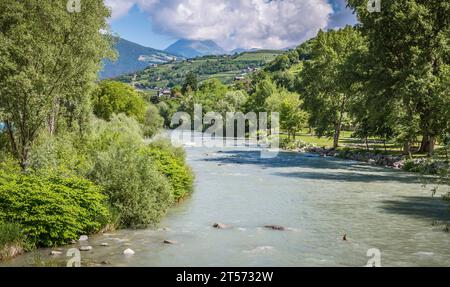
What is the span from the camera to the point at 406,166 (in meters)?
53.4

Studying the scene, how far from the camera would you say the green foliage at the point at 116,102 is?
9128cm

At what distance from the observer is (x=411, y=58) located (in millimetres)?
55188

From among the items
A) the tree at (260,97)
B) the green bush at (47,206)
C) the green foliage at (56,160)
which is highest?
the tree at (260,97)

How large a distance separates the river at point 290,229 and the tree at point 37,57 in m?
9.62

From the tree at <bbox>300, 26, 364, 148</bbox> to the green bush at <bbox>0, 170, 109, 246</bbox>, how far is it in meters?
63.7

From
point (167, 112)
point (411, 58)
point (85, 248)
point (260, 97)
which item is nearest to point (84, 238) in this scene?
point (85, 248)

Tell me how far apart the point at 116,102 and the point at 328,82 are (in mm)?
39990

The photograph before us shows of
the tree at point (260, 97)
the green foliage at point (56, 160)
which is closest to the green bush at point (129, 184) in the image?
the green foliage at point (56, 160)

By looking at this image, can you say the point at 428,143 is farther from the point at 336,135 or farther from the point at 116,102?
the point at 116,102

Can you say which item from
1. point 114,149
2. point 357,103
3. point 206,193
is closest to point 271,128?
point 357,103

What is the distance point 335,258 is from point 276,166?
125 feet

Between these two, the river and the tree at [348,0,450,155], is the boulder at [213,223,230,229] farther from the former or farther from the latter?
the tree at [348,0,450,155]

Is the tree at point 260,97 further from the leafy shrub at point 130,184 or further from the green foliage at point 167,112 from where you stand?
the leafy shrub at point 130,184
